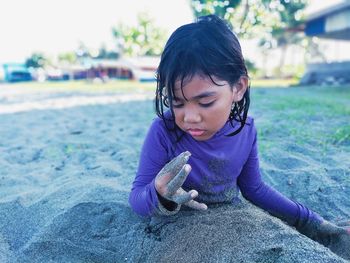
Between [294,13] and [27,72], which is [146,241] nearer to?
[294,13]

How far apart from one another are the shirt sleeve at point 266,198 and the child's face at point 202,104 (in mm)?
419

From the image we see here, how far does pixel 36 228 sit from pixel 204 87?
1.14 meters

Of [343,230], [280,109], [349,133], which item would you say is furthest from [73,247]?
[280,109]

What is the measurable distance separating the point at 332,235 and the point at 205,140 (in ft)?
2.61

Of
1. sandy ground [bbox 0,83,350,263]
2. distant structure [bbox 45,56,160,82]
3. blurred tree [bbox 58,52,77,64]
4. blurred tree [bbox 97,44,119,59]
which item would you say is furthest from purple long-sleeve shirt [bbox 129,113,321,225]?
blurred tree [bbox 58,52,77,64]

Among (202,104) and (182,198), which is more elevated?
(202,104)

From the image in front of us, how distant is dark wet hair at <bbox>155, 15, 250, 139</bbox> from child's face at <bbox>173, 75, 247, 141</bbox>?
0.02 m

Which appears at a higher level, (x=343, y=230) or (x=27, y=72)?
(x=343, y=230)

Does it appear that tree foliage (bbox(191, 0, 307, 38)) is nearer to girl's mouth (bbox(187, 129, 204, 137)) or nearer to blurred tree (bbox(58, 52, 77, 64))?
girl's mouth (bbox(187, 129, 204, 137))

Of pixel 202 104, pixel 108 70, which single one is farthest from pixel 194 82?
pixel 108 70

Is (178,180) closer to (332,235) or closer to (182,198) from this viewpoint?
(182,198)

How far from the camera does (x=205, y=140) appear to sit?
166 cm

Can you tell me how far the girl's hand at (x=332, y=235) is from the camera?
1786 millimetres

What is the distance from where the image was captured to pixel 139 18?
41.1 metres
